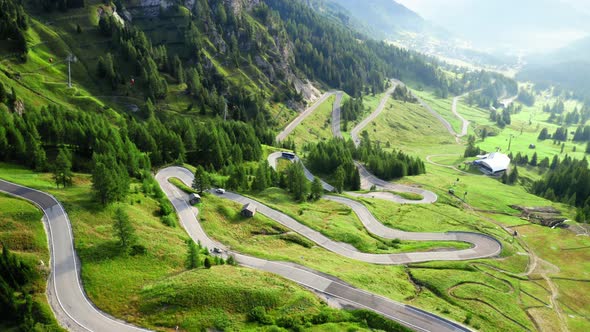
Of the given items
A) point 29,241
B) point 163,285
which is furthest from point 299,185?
point 29,241

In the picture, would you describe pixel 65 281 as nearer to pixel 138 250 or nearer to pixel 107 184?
pixel 138 250

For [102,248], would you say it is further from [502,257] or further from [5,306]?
[502,257]

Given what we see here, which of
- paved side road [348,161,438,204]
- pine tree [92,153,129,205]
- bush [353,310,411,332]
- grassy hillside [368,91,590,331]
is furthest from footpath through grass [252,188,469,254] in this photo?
pine tree [92,153,129,205]

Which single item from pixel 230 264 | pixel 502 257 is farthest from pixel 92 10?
pixel 502 257

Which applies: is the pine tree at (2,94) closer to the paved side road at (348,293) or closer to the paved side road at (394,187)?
the paved side road at (348,293)

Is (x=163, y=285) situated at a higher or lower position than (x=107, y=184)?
lower

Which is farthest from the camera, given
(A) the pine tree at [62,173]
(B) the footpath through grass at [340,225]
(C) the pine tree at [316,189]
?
(C) the pine tree at [316,189]

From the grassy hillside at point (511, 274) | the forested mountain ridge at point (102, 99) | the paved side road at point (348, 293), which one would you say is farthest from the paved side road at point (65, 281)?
the grassy hillside at point (511, 274)
